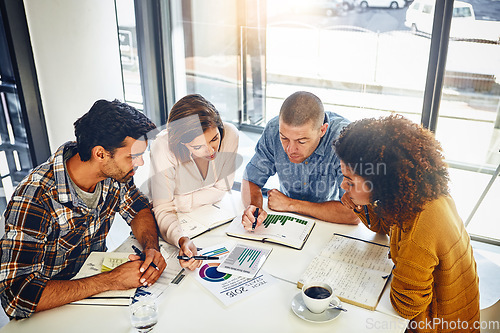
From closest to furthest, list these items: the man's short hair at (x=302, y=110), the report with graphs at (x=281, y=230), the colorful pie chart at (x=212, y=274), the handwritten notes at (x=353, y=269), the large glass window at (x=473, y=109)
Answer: the handwritten notes at (x=353, y=269), the colorful pie chart at (x=212, y=274), the report with graphs at (x=281, y=230), the man's short hair at (x=302, y=110), the large glass window at (x=473, y=109)

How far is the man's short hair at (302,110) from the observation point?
1850 millimetres

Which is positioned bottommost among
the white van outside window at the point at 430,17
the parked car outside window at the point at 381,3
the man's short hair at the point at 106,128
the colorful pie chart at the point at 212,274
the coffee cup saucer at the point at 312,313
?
the colorful pie chart at the point at 212,274

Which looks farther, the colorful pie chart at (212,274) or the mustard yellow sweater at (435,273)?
the colorful pie chart at (212,274)

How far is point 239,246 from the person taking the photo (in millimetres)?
1619

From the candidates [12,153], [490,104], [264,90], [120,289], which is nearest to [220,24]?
[264,90]

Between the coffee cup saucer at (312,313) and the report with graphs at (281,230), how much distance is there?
1.05 feet

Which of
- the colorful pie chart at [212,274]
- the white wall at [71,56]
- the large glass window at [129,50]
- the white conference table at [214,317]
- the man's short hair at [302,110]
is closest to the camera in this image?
the white conference table at [214,317]

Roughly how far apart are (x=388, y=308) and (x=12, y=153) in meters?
2.43

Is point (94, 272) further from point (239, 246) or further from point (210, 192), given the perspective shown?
point (210, 192)

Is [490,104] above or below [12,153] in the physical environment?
above

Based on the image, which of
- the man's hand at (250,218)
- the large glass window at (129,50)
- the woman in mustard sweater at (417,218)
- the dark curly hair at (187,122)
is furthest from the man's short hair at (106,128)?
the large glass window at (129,50)

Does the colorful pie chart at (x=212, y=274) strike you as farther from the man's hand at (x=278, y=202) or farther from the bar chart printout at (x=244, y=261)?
the man's hand at (x=278, y=202)

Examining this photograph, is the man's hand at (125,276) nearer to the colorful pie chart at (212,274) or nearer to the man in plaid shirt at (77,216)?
the man in plaid shirt at (77,216)

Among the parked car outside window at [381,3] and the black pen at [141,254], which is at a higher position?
the parked car outside window at [381,3]
